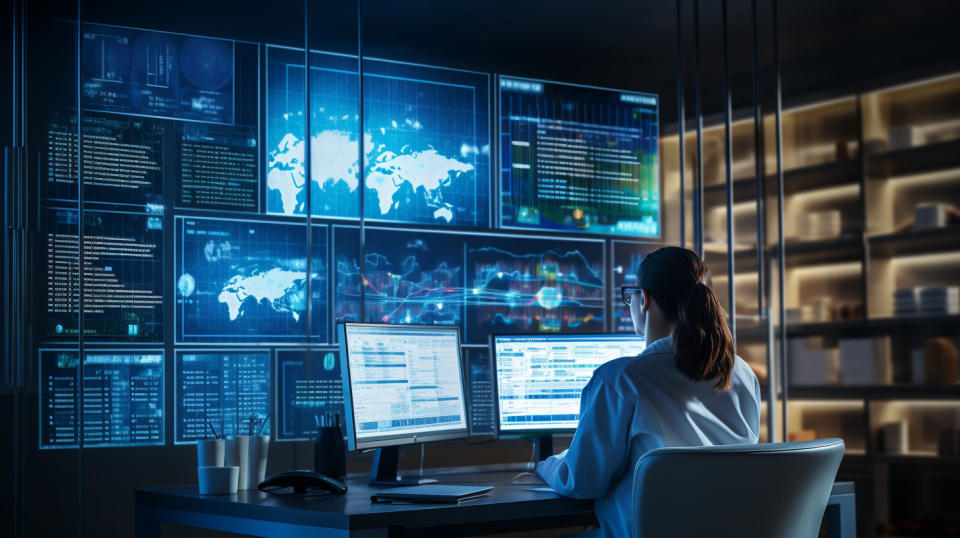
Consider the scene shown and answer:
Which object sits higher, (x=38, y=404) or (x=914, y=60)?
(x=914, y=60)

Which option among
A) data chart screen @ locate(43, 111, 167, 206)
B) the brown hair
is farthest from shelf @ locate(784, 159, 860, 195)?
data chart screen @ locate(43, 111, 167, 206)

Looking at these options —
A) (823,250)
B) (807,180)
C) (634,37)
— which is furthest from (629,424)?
(807,180)

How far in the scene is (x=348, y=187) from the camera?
3494 mm

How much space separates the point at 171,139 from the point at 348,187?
24.3 inches

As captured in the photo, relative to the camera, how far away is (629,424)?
2223 millimetres

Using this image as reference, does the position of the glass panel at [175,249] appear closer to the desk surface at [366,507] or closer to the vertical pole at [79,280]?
the vertical pole at [79,280]

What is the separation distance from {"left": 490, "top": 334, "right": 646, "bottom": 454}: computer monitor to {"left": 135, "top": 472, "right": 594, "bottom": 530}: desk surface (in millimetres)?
408

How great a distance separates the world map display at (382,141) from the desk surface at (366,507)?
1185 mm

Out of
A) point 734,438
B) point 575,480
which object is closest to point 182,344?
point 575,480

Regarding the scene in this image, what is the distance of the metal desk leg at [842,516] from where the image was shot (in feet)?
8.96

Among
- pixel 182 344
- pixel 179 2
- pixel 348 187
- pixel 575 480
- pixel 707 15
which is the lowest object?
pixel 575 480

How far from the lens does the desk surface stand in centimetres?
199

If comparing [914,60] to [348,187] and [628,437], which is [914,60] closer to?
[348,187]

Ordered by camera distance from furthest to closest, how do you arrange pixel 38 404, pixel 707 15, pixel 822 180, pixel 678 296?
pixel 822 180 < pixel 707 15 < pixel 38 404 < pixel 678 296
